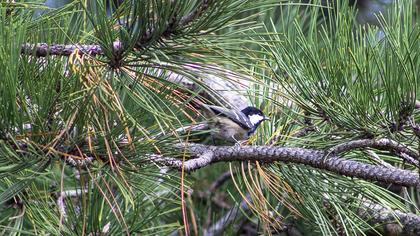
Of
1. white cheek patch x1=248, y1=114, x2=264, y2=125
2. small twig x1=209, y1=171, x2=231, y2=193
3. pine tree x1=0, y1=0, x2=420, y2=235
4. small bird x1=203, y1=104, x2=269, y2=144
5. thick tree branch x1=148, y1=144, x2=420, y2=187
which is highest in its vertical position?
pine tree x1=0, y1=0, x2=420, y2=235

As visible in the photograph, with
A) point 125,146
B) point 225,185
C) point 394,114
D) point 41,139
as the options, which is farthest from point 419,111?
point 225,185

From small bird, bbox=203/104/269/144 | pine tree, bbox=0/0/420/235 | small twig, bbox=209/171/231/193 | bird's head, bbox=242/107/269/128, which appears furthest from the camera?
small twig, bbox=209/171/231/193

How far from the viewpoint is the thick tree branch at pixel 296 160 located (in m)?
1.08

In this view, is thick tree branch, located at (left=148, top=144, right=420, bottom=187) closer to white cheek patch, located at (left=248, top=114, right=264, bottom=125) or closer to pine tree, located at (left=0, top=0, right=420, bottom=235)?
pine tree, located at (left=0, top=0, right=420, bottom=235)

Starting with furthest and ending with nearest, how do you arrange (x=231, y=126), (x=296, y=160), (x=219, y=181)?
(x=219, y=181)
(x=231, y=126)
(x=296, y=160)

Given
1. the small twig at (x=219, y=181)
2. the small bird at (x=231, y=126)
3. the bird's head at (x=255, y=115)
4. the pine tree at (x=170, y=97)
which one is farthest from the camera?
the small twig at (x=219, y=181)

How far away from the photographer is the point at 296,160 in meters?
1.26

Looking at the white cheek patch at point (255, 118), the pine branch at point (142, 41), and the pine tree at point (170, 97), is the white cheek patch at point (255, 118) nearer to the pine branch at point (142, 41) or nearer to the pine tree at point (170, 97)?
the pine tree at point (170, 97)

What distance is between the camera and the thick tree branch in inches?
42.4

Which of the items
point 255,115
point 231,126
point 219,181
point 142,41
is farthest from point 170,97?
point 219,181

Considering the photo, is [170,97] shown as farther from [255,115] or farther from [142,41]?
[255,115]

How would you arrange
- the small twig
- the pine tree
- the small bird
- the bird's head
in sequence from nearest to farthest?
the pine tree
the bird's head
the small bird
the small twig

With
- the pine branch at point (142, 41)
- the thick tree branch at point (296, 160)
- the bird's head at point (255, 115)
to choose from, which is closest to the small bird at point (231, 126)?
the bird's head at point (255, 115)

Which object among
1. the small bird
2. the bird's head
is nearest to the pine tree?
the bird's head
